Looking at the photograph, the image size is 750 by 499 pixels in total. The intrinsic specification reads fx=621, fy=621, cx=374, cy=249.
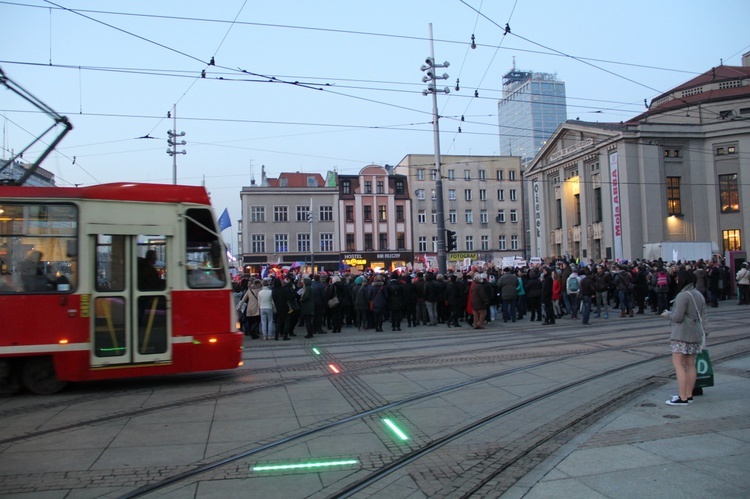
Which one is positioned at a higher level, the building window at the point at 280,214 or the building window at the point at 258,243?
the building window at the point at 280,214

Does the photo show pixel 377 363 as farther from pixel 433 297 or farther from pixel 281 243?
pixel 281 243

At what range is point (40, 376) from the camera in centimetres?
986

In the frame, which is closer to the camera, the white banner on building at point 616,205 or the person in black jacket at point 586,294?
the person in black jacket at point 586,294

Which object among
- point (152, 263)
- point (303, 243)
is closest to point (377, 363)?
point (152, 263)

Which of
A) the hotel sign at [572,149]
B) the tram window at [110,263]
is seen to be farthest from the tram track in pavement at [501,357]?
the hotel sign at [572,149]

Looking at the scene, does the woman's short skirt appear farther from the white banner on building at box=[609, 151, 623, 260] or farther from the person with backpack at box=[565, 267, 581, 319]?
the white banner on building at box=[609, 151, 623, 260]

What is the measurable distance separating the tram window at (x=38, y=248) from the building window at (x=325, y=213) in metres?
53.8

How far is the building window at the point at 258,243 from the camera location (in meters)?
62.2

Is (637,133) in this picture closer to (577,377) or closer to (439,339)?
(439,339)

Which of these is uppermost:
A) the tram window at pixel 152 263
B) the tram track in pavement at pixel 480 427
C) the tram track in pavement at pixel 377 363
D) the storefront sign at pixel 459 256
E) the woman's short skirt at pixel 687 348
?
the storefront sign at pixel 459 256

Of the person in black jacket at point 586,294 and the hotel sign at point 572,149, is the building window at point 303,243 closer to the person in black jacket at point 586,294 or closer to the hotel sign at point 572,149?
the hotel sign at point 572,149

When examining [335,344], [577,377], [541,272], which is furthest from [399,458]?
[541,272]

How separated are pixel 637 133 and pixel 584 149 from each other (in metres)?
5.60

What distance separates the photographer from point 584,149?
52.2 m
